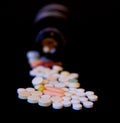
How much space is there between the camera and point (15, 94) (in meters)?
0.64

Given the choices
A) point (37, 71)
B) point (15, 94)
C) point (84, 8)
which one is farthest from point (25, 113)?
point (84, 8)

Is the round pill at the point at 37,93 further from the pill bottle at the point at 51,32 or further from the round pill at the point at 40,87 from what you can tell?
the pill bottle at the point at 51,32

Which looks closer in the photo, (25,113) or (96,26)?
(25,113)

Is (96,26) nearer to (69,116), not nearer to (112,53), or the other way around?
(112,53)

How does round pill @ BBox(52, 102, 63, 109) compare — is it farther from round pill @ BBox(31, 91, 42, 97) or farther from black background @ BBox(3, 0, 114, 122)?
black background @ BBox(3, 0, 114, 122)

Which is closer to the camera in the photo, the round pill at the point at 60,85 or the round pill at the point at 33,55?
the round pill at the point at 60,85

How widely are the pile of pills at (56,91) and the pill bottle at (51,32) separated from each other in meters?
0.06

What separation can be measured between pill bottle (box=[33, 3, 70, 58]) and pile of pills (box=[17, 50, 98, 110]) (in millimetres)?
63

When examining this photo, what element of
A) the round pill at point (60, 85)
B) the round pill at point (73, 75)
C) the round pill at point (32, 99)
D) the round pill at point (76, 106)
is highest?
the round pill at point (73, 75)

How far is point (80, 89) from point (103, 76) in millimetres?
104

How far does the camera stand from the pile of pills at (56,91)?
0.60 meters

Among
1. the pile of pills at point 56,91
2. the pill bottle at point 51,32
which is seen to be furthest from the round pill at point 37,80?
the pill bottle at point 51,32

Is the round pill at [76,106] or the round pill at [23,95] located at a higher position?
the round pill at [23,95]

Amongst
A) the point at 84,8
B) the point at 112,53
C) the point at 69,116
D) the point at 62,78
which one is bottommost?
the point at 69,116
